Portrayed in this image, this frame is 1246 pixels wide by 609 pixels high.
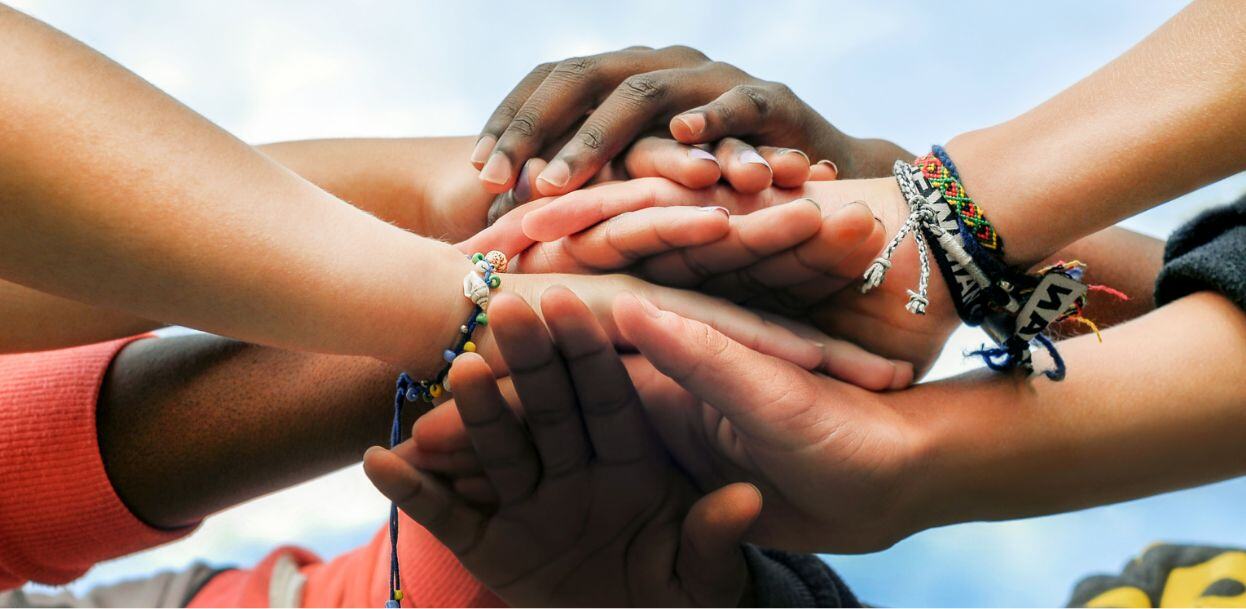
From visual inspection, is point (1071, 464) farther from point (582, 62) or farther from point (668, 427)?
point (582, 62)

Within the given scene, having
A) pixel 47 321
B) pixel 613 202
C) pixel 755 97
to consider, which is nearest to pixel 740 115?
pixel 755 97

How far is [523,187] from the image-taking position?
0.70 m

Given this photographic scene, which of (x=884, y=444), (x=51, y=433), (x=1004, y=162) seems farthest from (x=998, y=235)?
(x=51, y=433)

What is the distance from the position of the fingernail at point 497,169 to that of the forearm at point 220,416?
23 cm

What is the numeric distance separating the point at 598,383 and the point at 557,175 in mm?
169

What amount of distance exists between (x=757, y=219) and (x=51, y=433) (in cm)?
67

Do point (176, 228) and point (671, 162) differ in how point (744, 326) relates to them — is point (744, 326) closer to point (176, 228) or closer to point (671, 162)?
point (671, 162)

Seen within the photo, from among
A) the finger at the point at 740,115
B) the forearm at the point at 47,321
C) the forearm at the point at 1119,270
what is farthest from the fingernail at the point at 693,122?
the forearm at the point at 47,321

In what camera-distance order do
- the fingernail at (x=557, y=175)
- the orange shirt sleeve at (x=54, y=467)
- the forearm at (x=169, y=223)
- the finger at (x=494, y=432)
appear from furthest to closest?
the orange shirt sleeve at (x=54, y=467) < the fingernail at (x=557, y=175) < the finger at (x=494, y=432) < the forearm at (x=169, y=223)

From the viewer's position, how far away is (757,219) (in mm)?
581

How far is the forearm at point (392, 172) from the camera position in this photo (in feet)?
2.85

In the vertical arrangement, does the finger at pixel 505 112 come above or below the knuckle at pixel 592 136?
above

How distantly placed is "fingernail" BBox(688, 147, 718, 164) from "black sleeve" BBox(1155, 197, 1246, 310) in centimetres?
Result: 38

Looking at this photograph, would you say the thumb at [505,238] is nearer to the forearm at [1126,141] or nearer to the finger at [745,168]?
the finger at [745,168]
